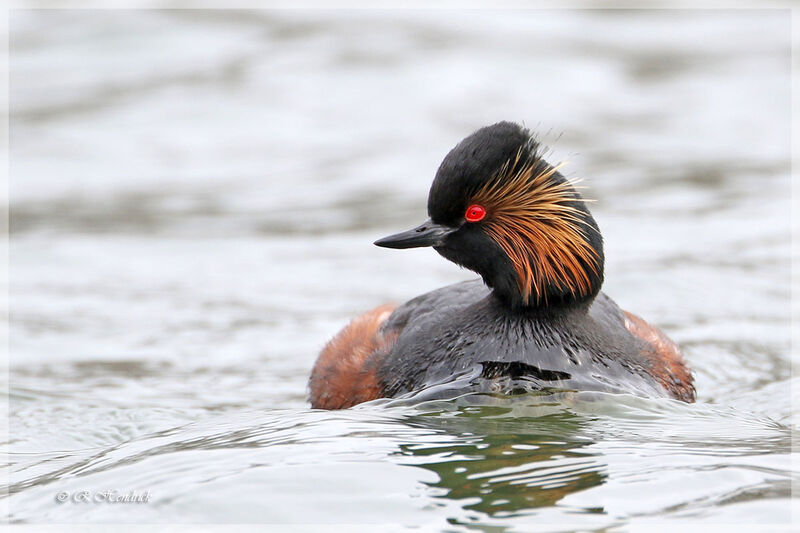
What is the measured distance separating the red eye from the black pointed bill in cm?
11

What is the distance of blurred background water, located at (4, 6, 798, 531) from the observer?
538 centimetres

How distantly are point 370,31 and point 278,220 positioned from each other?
7.11 metres

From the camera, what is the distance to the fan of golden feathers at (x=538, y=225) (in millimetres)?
6578

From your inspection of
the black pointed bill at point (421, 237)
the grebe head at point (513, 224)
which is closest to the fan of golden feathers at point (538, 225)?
the grebe head at point (513, 224)

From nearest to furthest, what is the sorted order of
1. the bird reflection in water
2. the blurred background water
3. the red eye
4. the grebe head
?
the bird reflection in water < the blurred background water < the grebe head < the red eye

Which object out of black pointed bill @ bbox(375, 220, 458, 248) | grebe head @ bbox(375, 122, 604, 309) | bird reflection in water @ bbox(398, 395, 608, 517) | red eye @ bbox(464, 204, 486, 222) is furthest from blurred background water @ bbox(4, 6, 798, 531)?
black pointed bill @ bbox(375, 220, 458, 248)

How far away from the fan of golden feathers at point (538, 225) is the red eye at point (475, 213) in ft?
0.10

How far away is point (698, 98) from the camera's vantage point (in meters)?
18.6

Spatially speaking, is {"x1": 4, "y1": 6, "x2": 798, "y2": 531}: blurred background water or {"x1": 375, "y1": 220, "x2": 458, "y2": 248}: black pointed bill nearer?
{"x1": 4, "y1": 6, "x2": 798, "y2": 531}: blurred background water

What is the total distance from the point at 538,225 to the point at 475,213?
364 millimetres

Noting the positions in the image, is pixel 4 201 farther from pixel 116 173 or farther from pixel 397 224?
pixel 397 224

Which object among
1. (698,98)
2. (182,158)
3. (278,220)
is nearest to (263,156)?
(182,158)

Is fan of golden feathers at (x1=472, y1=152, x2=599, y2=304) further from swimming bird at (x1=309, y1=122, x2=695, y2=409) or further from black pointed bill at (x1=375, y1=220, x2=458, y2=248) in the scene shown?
black pointed bill at (x1=375, y1=220, x2=458, y2=248)

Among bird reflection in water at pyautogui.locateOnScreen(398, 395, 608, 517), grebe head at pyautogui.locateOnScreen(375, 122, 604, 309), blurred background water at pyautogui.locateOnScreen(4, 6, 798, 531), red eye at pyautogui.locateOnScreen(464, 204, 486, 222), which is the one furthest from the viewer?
red eye at pyautogui.locateOnScreen(464, 204, 486, 222)
